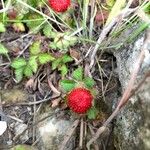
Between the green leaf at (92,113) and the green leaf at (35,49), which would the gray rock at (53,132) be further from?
the green leaf at (35,49)

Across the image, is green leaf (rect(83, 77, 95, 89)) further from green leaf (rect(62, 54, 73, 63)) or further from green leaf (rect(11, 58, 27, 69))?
green leaf (rect(11, 58, 27, 69))

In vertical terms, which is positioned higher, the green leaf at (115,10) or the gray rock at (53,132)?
the green leaf at (115,10)

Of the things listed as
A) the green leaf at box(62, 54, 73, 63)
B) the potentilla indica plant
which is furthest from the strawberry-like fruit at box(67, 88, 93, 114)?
the green leaf at box(62, 54, 73, 63)

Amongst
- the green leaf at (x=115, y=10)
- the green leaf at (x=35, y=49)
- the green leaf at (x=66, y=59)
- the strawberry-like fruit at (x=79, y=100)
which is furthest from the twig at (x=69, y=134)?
the green leaf at (x=115, y=10)

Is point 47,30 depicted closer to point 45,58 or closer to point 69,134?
point 45,58

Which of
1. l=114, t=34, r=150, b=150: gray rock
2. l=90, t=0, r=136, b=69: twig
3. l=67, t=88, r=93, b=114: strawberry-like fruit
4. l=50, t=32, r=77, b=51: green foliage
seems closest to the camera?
l=114, t=34, r=150, b=150: gray rock

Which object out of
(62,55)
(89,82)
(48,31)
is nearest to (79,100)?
(89,82)
